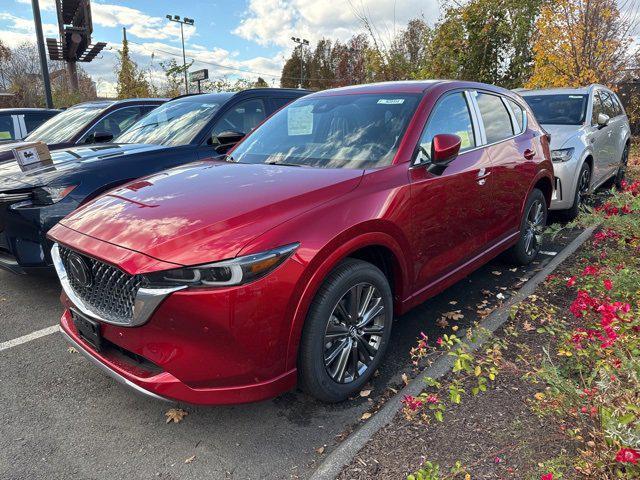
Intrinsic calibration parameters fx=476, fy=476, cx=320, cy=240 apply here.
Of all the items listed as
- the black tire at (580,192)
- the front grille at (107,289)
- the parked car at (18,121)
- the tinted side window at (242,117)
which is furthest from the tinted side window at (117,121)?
the black tire at (580,192)

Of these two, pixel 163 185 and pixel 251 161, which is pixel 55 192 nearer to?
pixel 163 185

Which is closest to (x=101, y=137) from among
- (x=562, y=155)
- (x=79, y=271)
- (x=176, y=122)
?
(x=176, y=122)

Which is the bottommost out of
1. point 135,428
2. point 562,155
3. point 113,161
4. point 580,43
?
point 135,428

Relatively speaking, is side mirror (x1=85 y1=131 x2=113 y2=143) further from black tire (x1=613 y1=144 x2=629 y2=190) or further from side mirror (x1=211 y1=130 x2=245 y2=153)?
black tire (x1=613 y1=144 x2=629 y2=190)

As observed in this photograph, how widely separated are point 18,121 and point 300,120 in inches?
292

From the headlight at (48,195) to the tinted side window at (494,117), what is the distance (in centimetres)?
345

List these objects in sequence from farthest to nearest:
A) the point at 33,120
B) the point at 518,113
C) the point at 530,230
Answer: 1. the point at 33,120
2. the point at 530,230
3. the point at 518,113

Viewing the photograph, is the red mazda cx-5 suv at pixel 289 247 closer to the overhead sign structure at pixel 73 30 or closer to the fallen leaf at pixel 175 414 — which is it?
the fallen leaf at pixel 175 414

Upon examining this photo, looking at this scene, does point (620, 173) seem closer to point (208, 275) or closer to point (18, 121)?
point (208, 275)

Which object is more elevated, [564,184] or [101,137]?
[101,137]

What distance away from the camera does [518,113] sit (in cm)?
462

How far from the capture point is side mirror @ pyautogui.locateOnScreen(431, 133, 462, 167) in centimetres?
297

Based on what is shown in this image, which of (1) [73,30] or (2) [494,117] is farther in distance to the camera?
(1) [73,30]

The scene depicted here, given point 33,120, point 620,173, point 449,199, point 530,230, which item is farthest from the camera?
point 33,120
